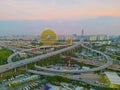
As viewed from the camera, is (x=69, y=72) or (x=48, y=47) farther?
(x=48, y=47)

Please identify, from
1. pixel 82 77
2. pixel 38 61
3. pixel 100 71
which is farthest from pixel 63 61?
pixel 82 77

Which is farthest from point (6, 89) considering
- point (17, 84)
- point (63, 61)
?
point (63, 61)

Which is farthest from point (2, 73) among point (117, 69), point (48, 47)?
point (48, 47)

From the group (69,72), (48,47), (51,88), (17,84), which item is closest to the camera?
(51,88)

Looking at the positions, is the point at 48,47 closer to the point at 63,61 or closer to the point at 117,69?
the point at 63,61

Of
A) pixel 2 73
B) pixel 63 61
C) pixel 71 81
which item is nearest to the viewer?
pixel 71 81

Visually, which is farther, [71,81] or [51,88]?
[71,81]

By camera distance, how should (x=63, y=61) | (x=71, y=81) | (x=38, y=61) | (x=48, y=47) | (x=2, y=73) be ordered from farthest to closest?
(x=48, y=47) → (x=63, y=61) → (x=38, y=61) → (x=2, y=73) → (x=71, y=81)

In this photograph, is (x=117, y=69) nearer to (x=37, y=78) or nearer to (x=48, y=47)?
(x=37, y=78)

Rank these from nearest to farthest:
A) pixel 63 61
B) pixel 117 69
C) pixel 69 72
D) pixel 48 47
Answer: pixel 69 72, pixel 117 69, pixel 63 61, pixel 48 47
